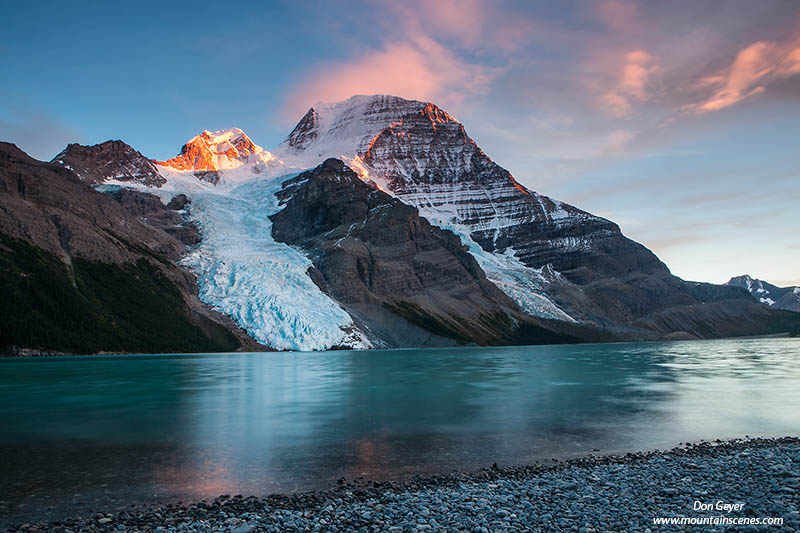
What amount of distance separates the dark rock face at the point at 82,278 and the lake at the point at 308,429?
210 feet

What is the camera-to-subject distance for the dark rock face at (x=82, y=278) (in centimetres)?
10025

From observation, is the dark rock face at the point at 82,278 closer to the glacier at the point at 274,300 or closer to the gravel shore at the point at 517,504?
the glacier at the point at 274,300

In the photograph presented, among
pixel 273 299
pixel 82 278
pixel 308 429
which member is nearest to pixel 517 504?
pixel 308 429

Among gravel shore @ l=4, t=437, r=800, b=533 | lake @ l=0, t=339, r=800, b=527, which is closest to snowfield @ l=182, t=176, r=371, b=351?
lake @ l=0, t=339, r=800, b=527

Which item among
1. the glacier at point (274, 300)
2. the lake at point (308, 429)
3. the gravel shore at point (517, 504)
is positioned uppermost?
the glacier at point (274, 300)

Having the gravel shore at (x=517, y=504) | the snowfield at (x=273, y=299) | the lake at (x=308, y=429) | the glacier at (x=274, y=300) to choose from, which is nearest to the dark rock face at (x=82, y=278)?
the snowfield at (x=273, y=299)

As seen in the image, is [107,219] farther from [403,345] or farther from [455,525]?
[455,525]

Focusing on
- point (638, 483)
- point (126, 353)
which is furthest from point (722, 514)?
point (126, 353)

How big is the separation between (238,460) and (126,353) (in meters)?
103

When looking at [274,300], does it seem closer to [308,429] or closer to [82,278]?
[82,278]

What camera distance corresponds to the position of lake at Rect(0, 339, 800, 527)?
1591cm

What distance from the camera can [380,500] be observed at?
13500mm

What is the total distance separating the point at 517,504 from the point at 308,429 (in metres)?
13.8

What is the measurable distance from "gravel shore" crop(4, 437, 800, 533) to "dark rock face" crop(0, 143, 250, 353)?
97380 millimetres
